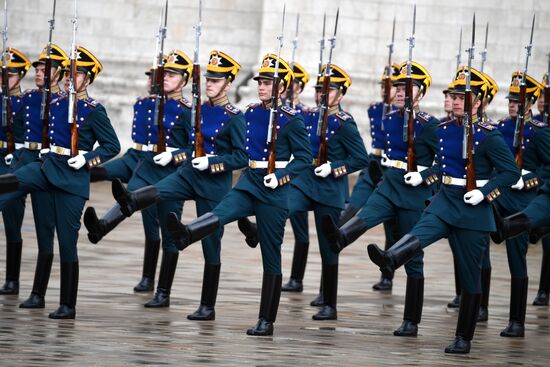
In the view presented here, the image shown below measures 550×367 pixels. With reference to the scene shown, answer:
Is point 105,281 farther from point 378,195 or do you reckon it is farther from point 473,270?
point 473,270

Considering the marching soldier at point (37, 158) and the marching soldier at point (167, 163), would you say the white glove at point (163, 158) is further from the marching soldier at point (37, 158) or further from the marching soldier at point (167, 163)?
the marching soldier at point (37, 158)

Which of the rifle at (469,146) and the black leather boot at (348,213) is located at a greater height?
the rifle at (469,146)

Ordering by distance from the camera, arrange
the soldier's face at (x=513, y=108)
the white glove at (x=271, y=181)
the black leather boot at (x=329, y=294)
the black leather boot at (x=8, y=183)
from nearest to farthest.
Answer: the white glove at (x=271, y=181) < the black leather boot at (x=8, y=183) < the black leather boot at (x=329, y=294) < the soldier's face at (x=513, y=108)

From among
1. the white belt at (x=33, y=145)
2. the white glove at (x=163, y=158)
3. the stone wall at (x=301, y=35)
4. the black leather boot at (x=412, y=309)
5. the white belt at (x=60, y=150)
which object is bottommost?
the black leather boot at (x=412, y=309)

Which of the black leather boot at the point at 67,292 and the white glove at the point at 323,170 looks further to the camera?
the white glove at the point at 323,170

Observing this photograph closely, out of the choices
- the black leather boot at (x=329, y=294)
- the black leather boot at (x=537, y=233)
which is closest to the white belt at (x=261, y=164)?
the black leather boot at (x=329, y=294)

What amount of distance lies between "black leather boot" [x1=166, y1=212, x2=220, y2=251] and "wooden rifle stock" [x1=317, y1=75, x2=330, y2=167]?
1.77m

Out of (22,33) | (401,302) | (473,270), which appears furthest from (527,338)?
(22,33)

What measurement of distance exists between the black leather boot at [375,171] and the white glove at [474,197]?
3.28 metres

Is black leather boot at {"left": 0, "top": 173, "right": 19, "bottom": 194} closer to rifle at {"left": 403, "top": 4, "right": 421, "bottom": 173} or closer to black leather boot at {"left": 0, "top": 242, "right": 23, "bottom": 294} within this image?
black leather boot at {"left": 0, "top": 242, "right": 23, "bottom": 294}

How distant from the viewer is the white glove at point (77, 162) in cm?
1062

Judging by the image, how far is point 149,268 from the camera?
12.7 m

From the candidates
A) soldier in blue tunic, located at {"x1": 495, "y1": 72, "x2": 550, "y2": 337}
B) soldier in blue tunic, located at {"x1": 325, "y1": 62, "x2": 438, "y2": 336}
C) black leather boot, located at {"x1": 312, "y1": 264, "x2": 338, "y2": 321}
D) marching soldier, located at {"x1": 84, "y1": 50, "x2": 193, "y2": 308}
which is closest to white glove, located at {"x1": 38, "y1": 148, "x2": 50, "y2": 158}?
marching soldier, located at {"x1": 84, "y1": 50, "x2": 193, "y2": 308}

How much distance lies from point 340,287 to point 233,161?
10.1 feet
